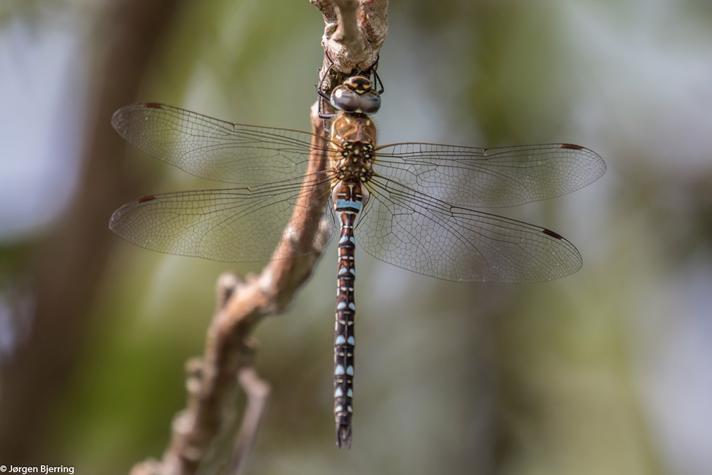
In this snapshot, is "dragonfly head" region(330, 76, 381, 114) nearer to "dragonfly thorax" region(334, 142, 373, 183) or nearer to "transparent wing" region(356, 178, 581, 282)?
"dragonfly thorax" region(334, 142, 373, 183)

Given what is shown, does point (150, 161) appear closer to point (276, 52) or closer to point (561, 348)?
point (276, 52)

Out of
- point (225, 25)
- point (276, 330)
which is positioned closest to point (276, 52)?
point (225, 25)

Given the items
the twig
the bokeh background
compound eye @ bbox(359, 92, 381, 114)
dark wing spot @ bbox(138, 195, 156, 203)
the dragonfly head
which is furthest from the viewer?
the bokeh background

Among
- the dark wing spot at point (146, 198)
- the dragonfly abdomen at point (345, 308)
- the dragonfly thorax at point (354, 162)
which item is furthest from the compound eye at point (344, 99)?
the dark wing spot at point (146, 198)

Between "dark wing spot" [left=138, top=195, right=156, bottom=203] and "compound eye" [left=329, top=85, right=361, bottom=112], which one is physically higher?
"compound eye" [left=329, top=85, right=361, bottom=112]

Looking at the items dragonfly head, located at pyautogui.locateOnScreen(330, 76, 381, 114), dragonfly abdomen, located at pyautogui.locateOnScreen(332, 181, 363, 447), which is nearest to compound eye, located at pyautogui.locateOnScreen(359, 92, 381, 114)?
dragonfly head, located at pyautogui.locateOnScreen(330, 76, 381, 114)

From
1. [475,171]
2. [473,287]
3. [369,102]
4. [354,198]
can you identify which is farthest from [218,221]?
[473,287]
